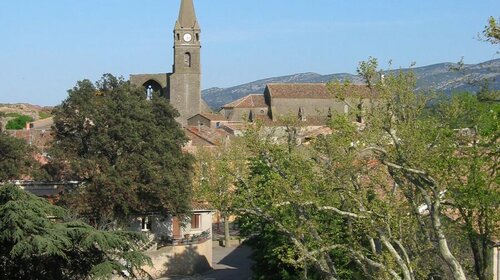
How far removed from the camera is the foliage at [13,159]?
146ft

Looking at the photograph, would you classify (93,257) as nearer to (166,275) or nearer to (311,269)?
(311,269)

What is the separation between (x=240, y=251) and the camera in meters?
55.7

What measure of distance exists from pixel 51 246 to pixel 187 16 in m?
92.5

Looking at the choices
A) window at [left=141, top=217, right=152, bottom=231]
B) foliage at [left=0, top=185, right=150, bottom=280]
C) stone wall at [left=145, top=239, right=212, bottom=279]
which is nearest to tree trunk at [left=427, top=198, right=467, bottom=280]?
foliage at [left=0, top=185, right=150, bottom=280]

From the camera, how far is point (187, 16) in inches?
4498

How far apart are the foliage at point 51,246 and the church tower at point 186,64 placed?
8671cm

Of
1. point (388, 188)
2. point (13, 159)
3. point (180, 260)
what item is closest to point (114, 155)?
point (13, 159)

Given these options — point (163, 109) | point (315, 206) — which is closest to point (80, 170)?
point (163, 109)

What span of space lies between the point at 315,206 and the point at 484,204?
3859mm

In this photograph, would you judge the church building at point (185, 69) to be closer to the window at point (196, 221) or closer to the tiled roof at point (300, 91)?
the tiled roof at point (300, 91)

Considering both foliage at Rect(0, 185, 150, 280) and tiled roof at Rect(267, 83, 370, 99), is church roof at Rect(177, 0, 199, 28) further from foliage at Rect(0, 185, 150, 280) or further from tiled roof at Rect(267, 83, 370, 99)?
foliage at Rect(0, 185, 150, 280)

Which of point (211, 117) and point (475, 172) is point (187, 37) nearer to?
point (211, 117)

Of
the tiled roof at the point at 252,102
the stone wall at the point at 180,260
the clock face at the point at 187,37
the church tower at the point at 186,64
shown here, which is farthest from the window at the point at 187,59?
the stone wall at the point at 180,260

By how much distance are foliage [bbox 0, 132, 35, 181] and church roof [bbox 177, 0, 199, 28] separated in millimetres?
70154
